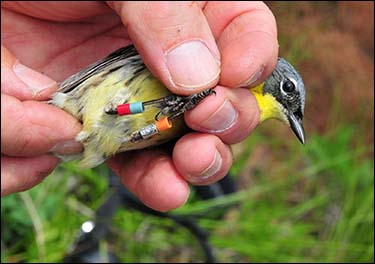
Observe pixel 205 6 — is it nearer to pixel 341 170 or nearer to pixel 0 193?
pixel 0 193

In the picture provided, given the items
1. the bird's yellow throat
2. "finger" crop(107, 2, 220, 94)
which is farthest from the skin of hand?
the bird's yellow throat

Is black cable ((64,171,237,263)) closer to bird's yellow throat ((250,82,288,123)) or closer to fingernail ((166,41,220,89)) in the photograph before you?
bird's yellow throat ((250,82,288,123))

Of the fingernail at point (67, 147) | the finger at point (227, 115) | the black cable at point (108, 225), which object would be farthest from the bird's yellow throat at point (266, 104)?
the black cable at point (108, 225)

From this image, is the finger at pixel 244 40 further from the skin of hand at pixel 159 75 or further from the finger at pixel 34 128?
the finger at pixel 34 128

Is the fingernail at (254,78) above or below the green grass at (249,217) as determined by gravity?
above

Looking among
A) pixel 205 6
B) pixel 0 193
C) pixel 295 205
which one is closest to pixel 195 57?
pixel 205 6
